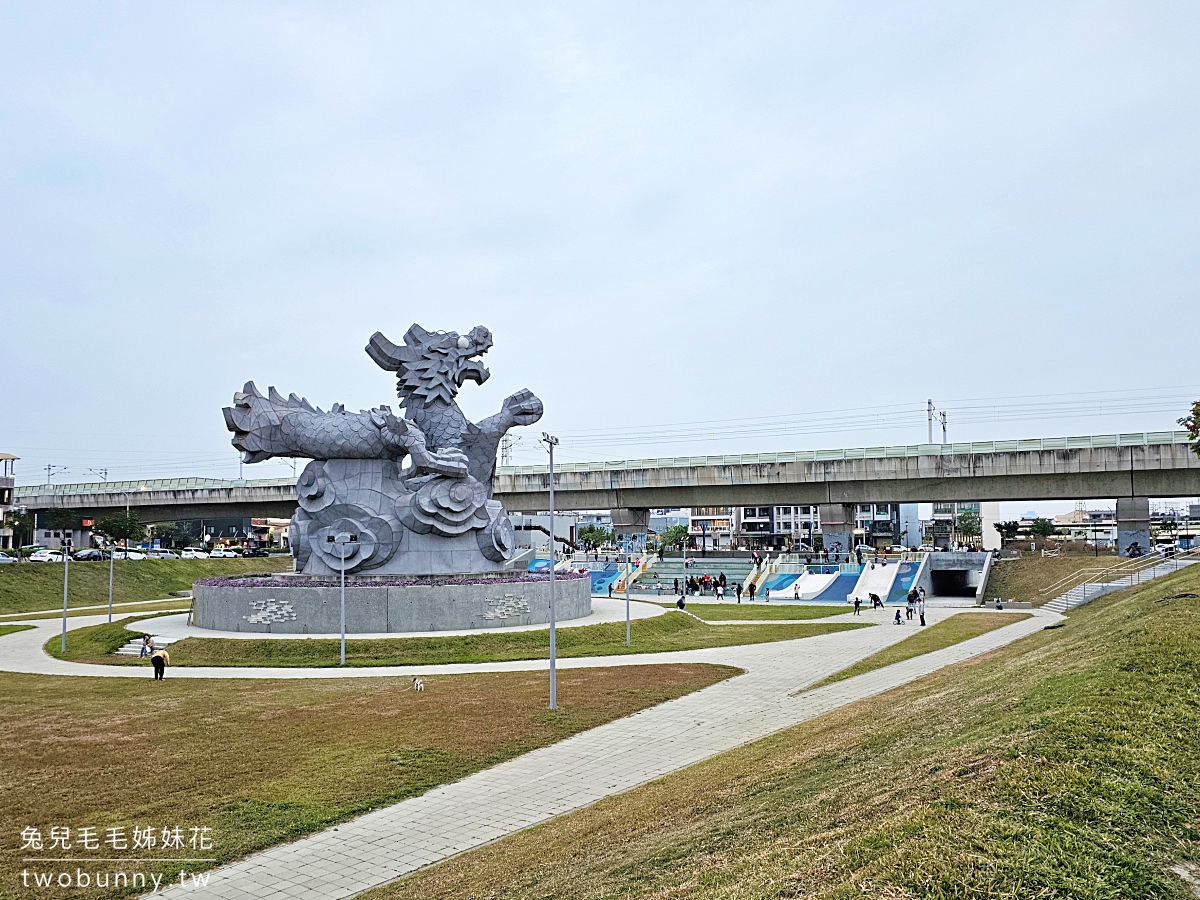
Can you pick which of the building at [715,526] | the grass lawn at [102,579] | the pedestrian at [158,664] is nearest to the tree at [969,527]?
the building at [715,526]

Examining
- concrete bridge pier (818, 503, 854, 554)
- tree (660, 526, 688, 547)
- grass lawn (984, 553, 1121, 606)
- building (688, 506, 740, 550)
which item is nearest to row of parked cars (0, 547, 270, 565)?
tree (660, 526, 688, 547)

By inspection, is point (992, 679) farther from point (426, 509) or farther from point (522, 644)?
point (426, 509)

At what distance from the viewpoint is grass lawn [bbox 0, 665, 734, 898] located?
11.5m

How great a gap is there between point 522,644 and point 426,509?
265 inches

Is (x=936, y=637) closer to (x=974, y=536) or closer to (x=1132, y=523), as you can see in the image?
(x=1132, y=523)

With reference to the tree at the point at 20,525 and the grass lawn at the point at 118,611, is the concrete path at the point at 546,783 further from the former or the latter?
the tree at the point at 20,525

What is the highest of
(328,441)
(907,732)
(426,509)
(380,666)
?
(328,441)

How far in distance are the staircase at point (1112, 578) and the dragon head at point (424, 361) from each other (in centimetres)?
2648

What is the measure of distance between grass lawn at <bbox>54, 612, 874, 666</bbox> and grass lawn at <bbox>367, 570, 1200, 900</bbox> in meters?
14.1

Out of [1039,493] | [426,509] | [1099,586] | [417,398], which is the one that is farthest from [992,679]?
[1039,493]

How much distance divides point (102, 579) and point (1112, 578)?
5440cm

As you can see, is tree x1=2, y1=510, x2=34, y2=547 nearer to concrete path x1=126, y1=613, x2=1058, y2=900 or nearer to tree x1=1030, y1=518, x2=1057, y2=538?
concrete path x1=126, y1=613, x2=1058, y2=900

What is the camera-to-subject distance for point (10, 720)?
56.7ft

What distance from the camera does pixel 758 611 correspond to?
41062 mm
